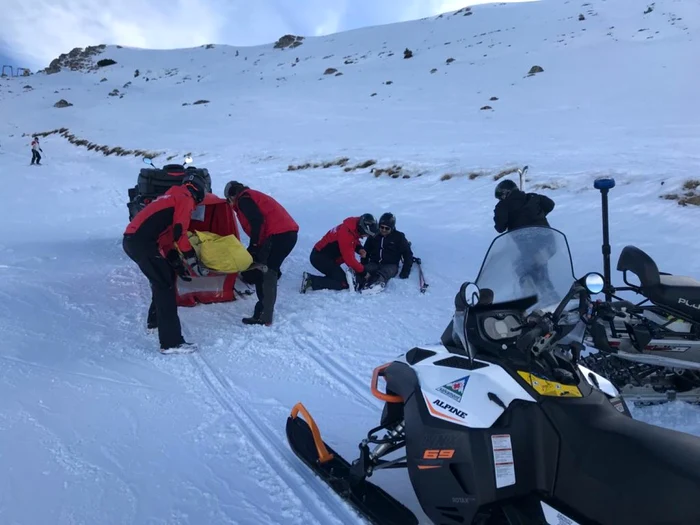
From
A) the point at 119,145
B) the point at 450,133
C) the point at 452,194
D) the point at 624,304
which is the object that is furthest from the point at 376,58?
the point at 624,304

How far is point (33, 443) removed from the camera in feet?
11.7

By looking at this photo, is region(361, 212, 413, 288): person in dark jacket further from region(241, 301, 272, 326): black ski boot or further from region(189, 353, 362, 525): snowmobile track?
region(189, 353, 362, 525): snowmobile track

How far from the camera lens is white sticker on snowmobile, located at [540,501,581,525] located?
6.62 feet

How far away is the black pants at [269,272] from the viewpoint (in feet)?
19.4

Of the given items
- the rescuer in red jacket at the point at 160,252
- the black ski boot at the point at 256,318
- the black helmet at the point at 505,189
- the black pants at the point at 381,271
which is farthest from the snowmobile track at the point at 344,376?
the black helmet at the point at 505,189

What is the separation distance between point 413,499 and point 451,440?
3.19ft

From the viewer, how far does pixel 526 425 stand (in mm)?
2201

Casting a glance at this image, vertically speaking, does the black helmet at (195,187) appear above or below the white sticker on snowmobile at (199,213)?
above

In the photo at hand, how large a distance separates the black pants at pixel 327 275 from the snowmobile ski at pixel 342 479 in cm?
353

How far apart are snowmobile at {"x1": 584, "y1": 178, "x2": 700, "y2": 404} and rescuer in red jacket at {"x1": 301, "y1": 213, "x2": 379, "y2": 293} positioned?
11.5ft

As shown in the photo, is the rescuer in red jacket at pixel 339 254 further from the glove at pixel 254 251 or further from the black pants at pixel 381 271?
the glove at pixel 254 251

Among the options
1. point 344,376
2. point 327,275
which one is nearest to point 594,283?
point 344,376

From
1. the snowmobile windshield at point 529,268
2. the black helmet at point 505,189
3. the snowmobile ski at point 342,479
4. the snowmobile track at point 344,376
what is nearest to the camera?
the snowmobile windshield at point 529,268

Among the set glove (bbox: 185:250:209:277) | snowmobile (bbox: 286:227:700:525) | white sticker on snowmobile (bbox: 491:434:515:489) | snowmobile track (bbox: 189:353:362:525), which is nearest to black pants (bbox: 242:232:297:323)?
glove (bbox: 185:250:209:277)
